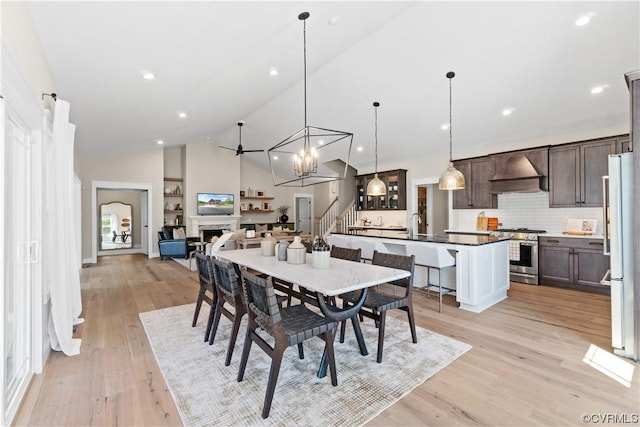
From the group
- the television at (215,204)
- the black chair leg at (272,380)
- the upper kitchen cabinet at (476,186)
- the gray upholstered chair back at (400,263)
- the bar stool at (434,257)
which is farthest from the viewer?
the television at (215,204)

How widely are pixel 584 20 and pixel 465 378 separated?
3966 mm

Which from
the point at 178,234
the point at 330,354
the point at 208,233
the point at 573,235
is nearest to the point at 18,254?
the point at 330,354

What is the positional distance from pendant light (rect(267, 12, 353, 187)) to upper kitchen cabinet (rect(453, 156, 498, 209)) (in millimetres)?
2499

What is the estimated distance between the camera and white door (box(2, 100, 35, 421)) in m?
2.09

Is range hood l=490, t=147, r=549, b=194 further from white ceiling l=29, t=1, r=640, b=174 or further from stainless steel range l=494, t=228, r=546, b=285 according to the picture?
stainless steel range l=494, t=228, r=546, b=285

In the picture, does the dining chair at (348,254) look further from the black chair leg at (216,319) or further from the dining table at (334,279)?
the black chair leg at (216,319)

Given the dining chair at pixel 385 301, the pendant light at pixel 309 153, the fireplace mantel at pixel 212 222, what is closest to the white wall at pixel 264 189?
the pendant light at pixel 309 153

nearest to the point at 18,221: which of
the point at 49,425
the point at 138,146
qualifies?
the point at 49,425

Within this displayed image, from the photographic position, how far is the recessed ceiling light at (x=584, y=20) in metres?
3.34

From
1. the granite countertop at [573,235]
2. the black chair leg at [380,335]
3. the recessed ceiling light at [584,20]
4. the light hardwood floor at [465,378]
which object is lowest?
the light hardwood floor at [465,378]

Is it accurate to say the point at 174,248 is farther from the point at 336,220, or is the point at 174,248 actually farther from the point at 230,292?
the point at 230,292

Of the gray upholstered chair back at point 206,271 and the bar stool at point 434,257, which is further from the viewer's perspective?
the bar stool at point 434,257

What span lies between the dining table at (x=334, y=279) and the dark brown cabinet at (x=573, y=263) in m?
3.88

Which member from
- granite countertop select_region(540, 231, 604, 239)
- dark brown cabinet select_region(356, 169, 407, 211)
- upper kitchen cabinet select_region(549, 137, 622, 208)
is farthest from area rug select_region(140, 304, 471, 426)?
dark brown cabinet select_region(356, 169, 407, 211)
